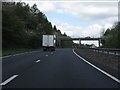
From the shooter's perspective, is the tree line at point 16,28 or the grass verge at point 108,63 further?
the tree line at point 16,28

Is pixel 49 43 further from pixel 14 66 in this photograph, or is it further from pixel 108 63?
pixel 14 66

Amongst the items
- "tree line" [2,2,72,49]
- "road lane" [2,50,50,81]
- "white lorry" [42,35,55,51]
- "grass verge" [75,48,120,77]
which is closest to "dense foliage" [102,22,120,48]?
"tree line" [2,2,72,49]

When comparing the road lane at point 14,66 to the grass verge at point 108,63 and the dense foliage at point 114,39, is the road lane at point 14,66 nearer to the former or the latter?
the grass verge at point 108,63

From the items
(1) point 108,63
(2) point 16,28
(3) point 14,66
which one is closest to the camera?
(3) point 14,66

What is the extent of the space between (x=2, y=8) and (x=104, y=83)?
5695cm

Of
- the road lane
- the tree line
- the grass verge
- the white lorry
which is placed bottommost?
the grass verge

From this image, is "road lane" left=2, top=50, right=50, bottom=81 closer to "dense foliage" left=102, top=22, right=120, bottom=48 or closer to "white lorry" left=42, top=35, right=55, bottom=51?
"white lorry" left=42, top=35, right=55, bottom=51

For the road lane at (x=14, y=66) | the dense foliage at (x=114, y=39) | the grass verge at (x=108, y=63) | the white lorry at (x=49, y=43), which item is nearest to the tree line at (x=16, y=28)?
the white lorry at (x=49, y=43)

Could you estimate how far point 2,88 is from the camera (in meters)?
11.2

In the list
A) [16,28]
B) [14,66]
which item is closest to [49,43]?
[16,28]

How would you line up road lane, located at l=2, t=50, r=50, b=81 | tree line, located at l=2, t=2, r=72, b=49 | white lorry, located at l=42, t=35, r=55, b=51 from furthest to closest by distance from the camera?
tree line, located at l=2, t=2, r=72, b=49, white lorry, located at l=42, t=35, r=55, b=51, road lane, located at l=2, t=50, r=50, b=81

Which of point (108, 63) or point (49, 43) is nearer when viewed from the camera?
Answer: point (108, 63)

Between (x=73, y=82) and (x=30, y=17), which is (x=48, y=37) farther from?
(x=73, y=82)

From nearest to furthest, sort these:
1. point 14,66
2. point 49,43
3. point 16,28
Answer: point 14,66, point 49,43, point 16,28
